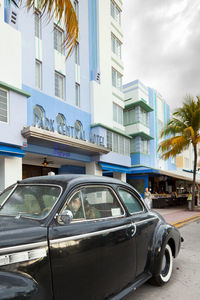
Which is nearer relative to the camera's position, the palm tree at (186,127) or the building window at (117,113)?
the palm tree at (186,127)

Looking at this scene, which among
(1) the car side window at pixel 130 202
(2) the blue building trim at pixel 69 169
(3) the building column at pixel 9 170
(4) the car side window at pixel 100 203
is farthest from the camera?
(2) the blue building trim at pixel 69 169

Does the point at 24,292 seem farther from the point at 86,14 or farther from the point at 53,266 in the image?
the point at 86,14

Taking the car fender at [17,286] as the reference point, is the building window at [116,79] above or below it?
above

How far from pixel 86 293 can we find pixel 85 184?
3.88ft

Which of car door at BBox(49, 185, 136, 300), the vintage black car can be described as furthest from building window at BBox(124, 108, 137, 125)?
car door at BBox(49, 185, 136, 300)

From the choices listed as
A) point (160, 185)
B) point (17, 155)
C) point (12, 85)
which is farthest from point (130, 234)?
point (160, 185)

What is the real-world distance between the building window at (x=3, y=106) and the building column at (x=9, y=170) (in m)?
1.84

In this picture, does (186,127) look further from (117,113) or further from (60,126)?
(60,126)

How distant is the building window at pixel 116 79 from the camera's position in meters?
21.8

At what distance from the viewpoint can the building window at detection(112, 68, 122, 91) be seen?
21812 mm

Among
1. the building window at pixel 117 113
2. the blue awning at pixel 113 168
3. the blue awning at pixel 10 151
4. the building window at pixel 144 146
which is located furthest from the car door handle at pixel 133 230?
the building window at pixel 144 146

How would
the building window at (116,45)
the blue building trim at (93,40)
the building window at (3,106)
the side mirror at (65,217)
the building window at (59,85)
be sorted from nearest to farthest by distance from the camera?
1. the side mirror at (65,217)
2. the building window at (3,106)
3. the building window at (59,85)
4. the blue building trim at (93,40)
5. the building window at (116,45)

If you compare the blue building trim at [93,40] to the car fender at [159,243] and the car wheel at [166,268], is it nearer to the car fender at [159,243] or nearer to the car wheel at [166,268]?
the car fender at [159,243]

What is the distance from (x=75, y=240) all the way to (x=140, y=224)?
1.37 m
